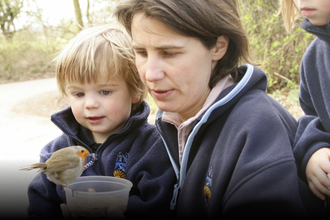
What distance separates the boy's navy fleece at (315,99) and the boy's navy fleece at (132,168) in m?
0.63

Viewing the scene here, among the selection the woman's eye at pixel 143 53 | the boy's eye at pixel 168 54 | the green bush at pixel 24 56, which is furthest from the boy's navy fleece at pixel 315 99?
the green bush at pixel 24 56

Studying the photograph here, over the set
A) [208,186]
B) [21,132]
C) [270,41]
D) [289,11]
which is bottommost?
[21,132]

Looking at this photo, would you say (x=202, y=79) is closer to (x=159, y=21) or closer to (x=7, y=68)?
(x=159, y=21)

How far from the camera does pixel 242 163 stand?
1145mm

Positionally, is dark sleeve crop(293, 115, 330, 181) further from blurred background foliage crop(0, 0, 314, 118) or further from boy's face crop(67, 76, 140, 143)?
blurred background foliage crop(0, 0, 314, 118)

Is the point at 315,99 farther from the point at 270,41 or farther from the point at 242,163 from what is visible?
the point at 270,41

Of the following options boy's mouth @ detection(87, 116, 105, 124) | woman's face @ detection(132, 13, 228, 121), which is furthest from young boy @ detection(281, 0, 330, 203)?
boy's mouth @ detection(87, 116, 105, 124)

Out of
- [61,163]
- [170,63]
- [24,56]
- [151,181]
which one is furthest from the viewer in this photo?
[24,56]

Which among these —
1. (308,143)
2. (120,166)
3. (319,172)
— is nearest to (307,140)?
(308,143)

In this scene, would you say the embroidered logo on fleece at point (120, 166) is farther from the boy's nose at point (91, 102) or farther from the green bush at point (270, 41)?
the green bush at point (270, 41)

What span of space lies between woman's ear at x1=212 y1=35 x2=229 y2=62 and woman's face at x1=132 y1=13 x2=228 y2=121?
39 millimetres

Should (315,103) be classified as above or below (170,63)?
below

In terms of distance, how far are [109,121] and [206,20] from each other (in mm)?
728

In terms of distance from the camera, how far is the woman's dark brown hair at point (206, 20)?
1.33 meters
